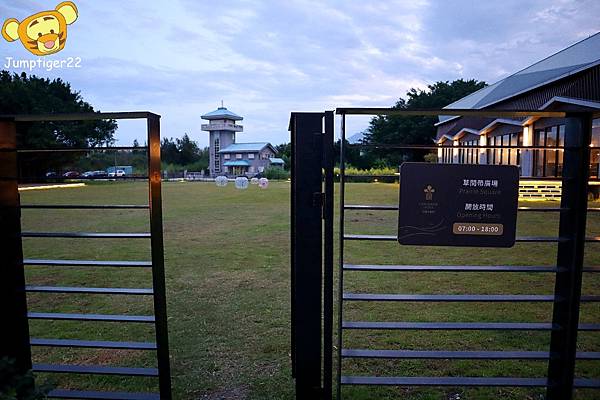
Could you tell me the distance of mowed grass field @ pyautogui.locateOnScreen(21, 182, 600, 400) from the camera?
3182mm

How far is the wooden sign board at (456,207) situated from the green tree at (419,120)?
1567 inches

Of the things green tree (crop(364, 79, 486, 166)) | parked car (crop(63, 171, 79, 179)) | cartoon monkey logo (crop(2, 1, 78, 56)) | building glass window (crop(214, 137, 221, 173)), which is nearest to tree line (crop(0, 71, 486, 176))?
green tree (crop(364, 79, 486, 166))

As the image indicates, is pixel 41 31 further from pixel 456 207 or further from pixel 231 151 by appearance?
pixel 231 151

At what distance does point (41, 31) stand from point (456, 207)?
60.4ft

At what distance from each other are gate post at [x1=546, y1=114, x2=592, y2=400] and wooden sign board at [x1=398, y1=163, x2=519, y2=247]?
0.39 m

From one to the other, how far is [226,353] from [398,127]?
4368 centimetres

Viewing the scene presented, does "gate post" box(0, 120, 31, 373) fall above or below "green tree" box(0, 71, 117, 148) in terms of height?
below

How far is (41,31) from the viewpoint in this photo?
16.0 meters

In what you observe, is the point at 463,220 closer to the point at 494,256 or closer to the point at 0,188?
the point at 0,188

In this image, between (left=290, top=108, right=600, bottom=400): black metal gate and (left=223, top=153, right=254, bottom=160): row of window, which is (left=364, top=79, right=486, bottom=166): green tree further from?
(left=290, top=108, right=600, bottom=400): black metal gate

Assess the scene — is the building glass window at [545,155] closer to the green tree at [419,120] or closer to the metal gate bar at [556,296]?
the metal gate bar at [556,296]

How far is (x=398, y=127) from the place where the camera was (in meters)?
44.8

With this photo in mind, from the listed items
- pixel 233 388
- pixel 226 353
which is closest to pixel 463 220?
pixel 233 388

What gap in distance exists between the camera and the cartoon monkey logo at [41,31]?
15641 millimetres
